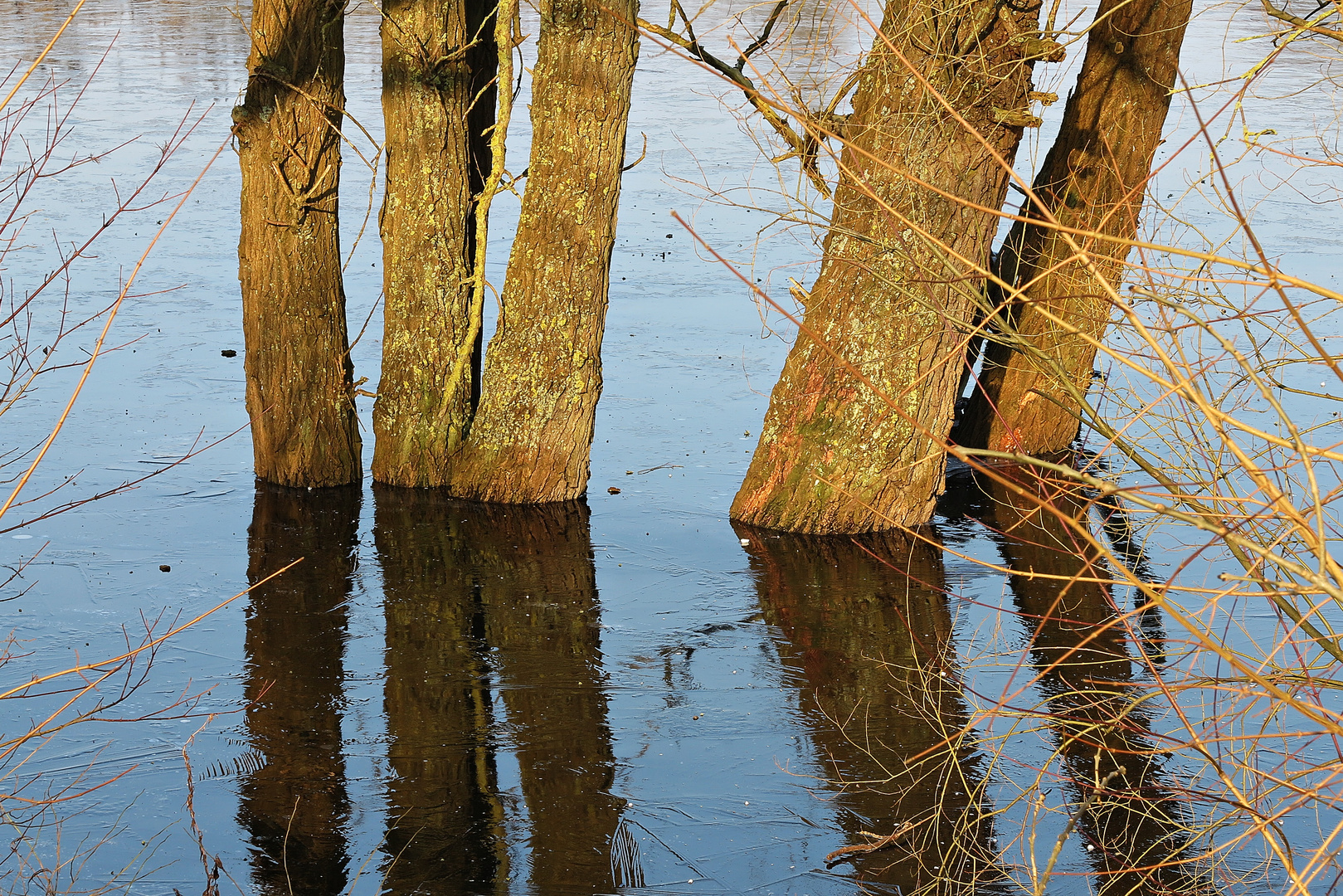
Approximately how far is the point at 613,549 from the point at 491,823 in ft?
8.47

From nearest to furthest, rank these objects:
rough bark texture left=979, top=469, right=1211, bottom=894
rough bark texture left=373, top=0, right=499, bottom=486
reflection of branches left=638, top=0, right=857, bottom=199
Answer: rough bark texture left=979, top=469, right=1211, bottom=894
reflection of branches left=638, top=0, right=857, bottom=199
rough bark texture left=373, top=0, right=499, bottom=486

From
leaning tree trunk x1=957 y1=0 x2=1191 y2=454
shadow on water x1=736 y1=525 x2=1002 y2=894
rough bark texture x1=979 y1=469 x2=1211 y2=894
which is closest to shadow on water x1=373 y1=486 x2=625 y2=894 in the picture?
shadow on water x1=736 y1=525 x2=1002 y2=894

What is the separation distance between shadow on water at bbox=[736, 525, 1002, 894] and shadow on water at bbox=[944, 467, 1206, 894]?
33 cm

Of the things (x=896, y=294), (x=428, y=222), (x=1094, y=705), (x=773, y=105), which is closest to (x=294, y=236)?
(x=428, y=222)

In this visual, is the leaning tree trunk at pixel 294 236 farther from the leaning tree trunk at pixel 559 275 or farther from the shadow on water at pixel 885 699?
the shadow on water at pixel 885 699

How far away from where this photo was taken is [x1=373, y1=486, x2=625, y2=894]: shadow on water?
4.04 metres

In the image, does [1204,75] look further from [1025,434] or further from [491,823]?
[491,823]

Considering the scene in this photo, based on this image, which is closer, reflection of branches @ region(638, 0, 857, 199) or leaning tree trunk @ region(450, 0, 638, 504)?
reflection of branches @ region(638, 0, 857, 199)

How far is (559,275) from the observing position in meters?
6.67

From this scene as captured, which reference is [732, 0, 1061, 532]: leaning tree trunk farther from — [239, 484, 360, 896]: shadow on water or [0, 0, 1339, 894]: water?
[239, 484, 360, 896]: shadow on water

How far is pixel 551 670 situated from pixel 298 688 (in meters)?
0.99

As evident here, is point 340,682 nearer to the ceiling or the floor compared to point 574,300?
nearer to the floor

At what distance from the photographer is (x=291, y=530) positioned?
21.9 ft

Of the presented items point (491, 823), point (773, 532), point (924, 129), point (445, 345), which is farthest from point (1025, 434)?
point (491, 823)
